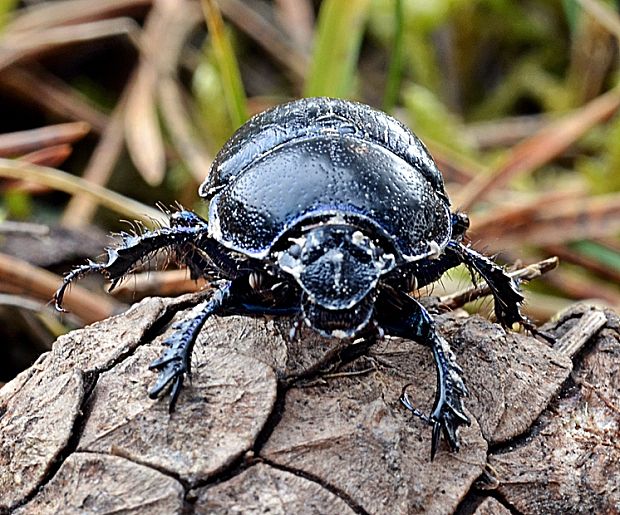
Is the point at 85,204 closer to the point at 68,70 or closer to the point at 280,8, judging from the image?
the point at 68,70

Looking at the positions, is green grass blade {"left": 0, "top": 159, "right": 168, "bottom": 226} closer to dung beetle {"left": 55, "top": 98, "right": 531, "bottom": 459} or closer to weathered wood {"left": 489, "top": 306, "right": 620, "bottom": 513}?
dung beetle {"left": 55, "top": 98, "right": 531, "bottom": 459}

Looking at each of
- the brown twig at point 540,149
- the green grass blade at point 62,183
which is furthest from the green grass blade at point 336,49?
the green grass blade at point 62,183

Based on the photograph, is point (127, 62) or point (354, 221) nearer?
point (354, 221)

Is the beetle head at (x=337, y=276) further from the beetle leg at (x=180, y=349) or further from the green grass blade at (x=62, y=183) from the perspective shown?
the green grass blade at (x=62, y=183)

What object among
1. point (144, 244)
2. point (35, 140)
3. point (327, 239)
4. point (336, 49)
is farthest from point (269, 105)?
point (327, 239)

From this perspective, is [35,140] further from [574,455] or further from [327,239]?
[574,455]

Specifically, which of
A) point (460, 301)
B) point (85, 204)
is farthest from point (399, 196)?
point (85, 204)
